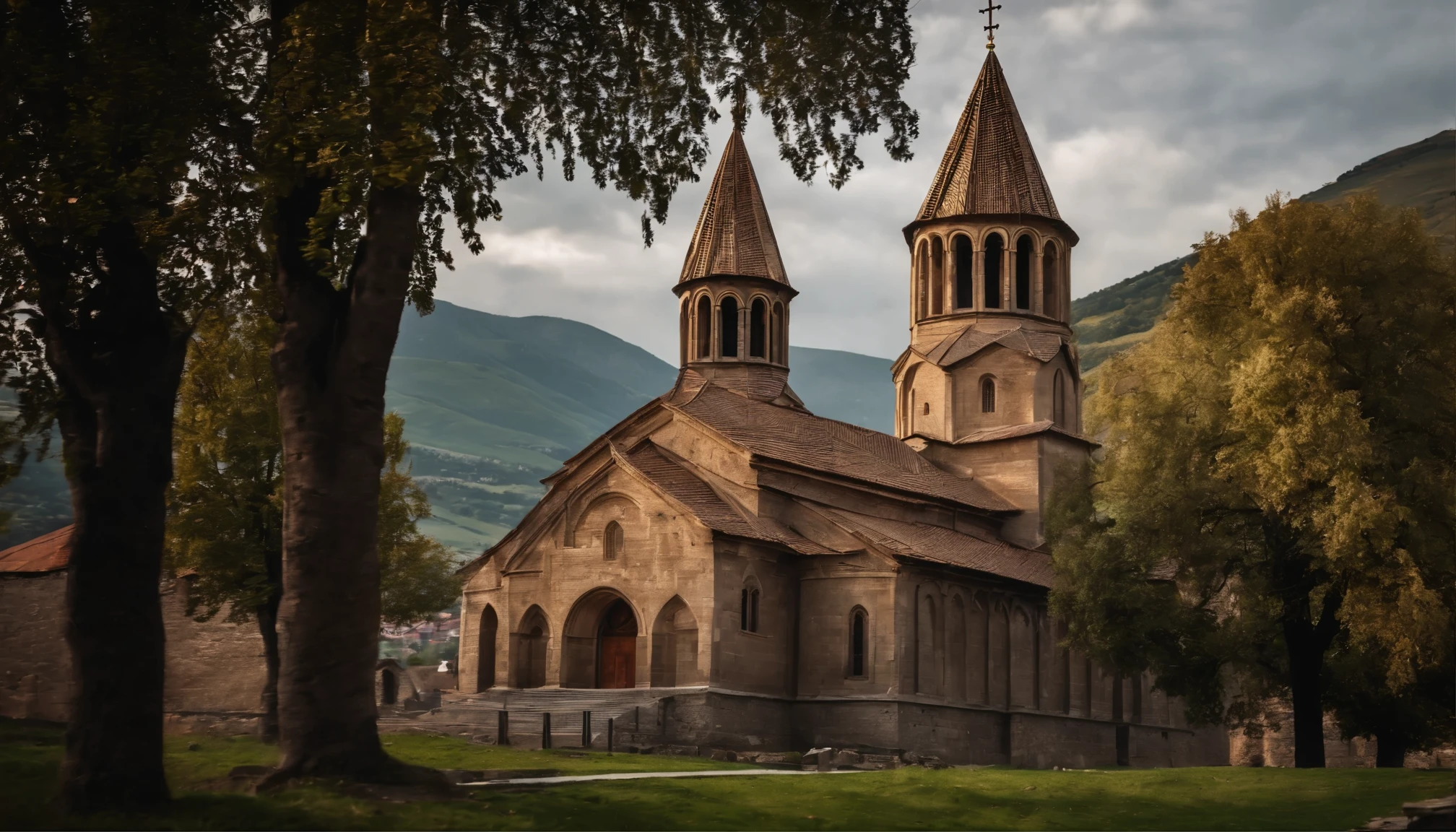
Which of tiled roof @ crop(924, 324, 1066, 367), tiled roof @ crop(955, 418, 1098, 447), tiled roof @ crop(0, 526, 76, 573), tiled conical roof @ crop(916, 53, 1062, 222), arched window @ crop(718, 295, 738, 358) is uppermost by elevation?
tiled conical roof @ crop(916, 53, 1062, 222)

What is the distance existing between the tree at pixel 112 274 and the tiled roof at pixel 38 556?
1295 inches

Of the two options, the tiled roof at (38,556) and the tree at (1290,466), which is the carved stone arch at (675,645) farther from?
the tiled roof at (38,556)

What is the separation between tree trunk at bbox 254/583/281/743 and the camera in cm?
3162

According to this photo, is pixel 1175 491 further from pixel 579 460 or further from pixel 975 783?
pixel 579 460

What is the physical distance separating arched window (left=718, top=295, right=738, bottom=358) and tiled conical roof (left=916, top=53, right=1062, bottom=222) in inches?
292

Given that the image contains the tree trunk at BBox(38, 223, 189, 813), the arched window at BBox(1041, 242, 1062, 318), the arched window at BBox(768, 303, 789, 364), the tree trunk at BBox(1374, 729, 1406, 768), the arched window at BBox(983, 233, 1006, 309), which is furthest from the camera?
the arched window at BBox(768, 303, 789, 364)

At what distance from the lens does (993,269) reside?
53188 mm

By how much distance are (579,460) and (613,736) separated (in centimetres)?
1134

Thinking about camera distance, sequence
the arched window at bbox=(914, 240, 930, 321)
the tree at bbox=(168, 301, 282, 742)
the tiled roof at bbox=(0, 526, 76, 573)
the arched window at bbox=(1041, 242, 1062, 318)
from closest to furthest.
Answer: the tree at bbox=(168, 301, 282, 742) < the tiled roof at bbox=(0, 526, 76, 573) < the arched window at bbox=(1041, 242, 1062, 318) < the arched window at bbox=(914, 240, 930, 321)

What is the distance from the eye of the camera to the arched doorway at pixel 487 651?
44.2 metres

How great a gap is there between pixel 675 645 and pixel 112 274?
79.2ft

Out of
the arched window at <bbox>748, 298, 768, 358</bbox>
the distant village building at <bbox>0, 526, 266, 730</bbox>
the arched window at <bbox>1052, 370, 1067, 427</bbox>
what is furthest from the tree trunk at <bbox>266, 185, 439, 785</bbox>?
the arched window at <bbox>1052, 370, 1067, 427</bbox>

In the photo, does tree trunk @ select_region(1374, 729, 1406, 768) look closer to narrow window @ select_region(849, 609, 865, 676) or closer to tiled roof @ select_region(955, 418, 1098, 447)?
narrow window @ select_region(849, 609, 865, 676)

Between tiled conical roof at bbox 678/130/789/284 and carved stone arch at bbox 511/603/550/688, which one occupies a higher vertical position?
tiled conical roof at bbox 678/130/789/284
